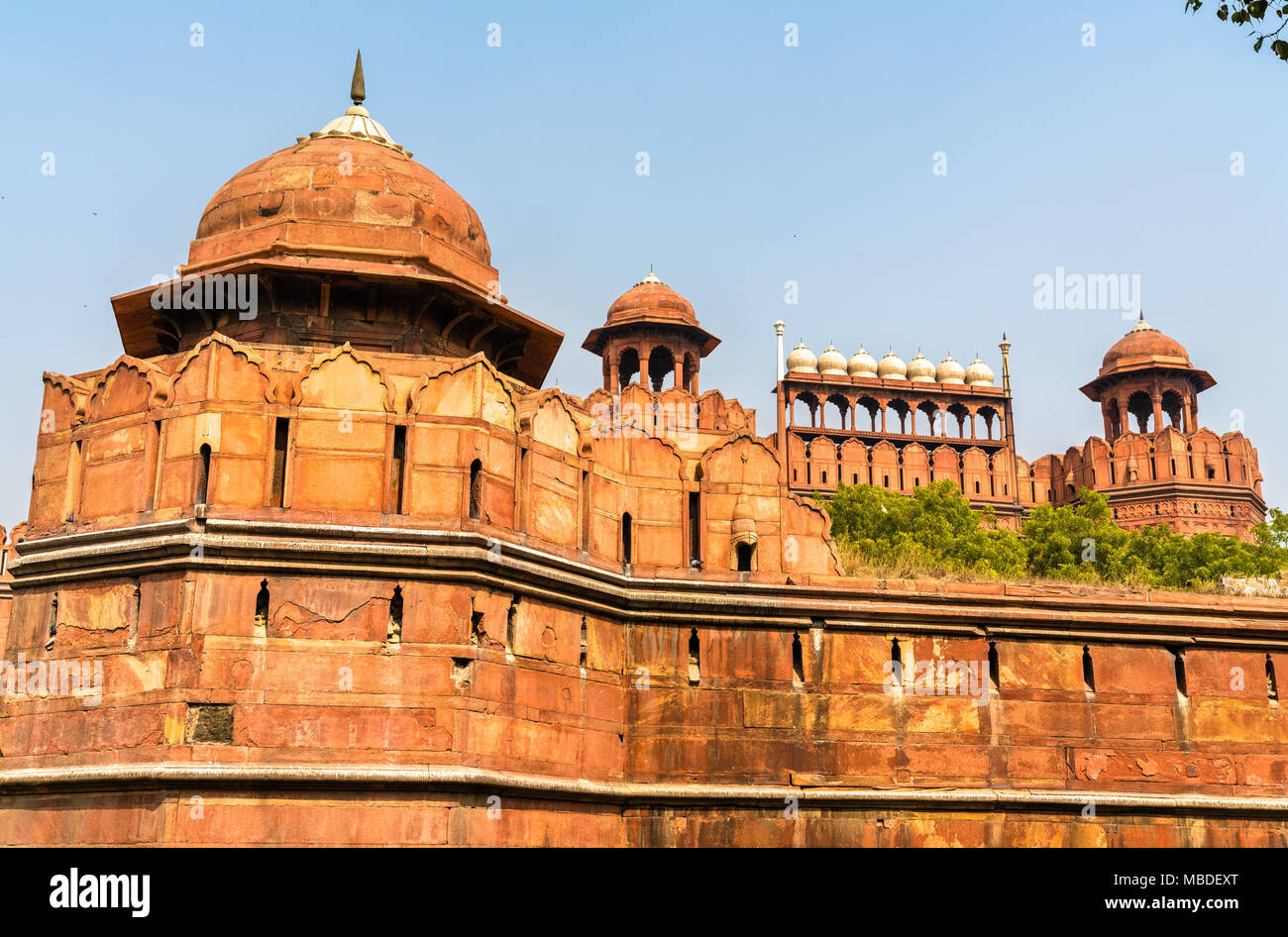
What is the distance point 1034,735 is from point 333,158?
10.0 metres

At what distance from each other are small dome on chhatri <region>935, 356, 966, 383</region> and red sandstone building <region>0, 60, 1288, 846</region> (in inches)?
1673

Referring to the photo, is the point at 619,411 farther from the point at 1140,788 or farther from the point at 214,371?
the point at 1140,788

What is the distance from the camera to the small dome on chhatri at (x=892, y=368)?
192ft

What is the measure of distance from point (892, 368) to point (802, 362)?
3.93m

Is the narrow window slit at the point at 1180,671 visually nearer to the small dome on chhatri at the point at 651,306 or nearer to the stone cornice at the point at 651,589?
the stone cornice at the point at 651,589

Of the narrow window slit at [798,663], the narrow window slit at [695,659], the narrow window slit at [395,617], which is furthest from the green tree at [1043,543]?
the narrow window slit at [395,617]

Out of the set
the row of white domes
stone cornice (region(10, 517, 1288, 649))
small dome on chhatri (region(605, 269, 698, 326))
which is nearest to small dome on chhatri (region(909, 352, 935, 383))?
the row of white domes

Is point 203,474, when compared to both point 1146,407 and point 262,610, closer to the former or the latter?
point 262,610

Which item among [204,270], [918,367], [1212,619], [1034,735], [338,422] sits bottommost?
[1034,735]

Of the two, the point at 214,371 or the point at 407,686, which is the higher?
the point at 214,371

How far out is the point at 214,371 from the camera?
13.8m

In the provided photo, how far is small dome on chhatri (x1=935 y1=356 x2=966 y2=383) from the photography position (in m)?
58.8

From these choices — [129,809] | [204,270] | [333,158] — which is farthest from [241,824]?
[333,158]

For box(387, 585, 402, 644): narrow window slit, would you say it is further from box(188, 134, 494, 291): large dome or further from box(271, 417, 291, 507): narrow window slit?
box(188, 134, 494, 291): large dome
